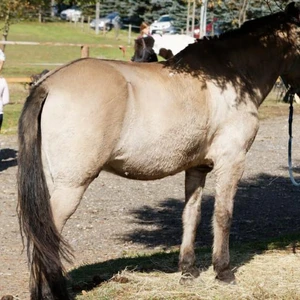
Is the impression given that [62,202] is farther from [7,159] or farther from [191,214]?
[7,159]

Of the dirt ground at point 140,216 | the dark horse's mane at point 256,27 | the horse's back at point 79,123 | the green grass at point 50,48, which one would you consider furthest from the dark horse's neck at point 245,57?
the green grass at point 50,48

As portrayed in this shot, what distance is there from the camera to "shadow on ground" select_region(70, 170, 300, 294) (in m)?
7.48

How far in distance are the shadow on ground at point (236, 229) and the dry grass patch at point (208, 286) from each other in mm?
215

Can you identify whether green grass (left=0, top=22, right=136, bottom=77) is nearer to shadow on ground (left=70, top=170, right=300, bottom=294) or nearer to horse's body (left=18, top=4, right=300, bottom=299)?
shadow on ground (left=70, top=170, right=300, bottom=294)

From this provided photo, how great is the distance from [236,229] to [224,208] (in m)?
2.82

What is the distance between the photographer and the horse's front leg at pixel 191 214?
719cm

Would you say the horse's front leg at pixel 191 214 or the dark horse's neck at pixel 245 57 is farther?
the horse's front leg at pixel 191 214

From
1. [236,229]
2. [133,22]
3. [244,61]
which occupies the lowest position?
[133,22]

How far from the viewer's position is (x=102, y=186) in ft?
40.2

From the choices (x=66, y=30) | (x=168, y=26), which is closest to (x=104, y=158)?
(x=168, y=26)

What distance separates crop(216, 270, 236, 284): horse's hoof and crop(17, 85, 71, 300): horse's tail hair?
162cm

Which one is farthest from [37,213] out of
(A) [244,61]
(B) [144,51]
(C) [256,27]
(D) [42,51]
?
(D) [42,51]

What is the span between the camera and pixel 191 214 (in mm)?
7289

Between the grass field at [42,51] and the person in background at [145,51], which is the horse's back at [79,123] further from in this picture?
the grass field at [42,51]
